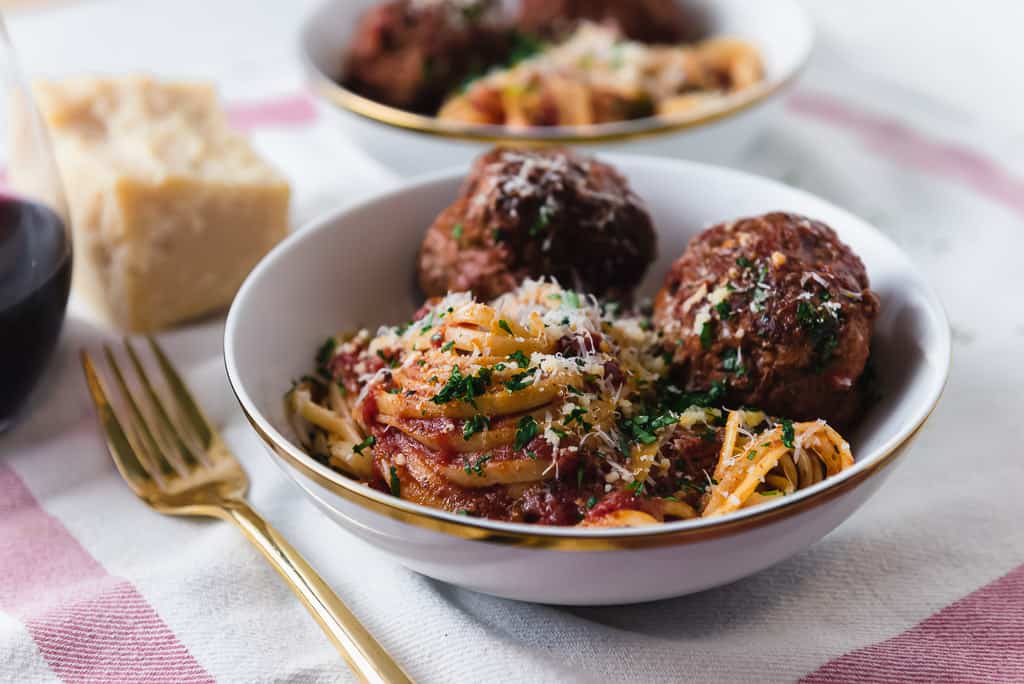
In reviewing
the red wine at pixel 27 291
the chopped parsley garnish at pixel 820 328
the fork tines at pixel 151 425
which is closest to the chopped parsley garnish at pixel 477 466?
the chopped parsley garnish at pixel 820 328

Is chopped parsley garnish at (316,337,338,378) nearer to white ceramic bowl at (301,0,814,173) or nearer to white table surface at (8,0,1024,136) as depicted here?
white ceramic bowl at (301,0,814,173)

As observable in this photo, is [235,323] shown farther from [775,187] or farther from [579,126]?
[579,126]

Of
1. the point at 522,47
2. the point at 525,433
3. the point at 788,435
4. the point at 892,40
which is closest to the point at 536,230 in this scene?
the point at 525,433

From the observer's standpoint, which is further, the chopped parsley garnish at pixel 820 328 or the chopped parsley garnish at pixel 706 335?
the chopped parsley garnish at pixel 706 335

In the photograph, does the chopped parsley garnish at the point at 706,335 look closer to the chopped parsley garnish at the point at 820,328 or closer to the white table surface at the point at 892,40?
the chopped parsley garnish at the point at 820,328

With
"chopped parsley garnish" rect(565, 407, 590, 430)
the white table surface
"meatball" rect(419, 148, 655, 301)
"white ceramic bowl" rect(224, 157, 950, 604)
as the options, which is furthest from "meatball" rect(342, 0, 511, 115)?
"chopped parsley garnish" rect(565, 407, 590, 430)

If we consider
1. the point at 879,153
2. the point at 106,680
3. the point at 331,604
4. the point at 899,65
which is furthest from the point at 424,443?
the point at 899,65
